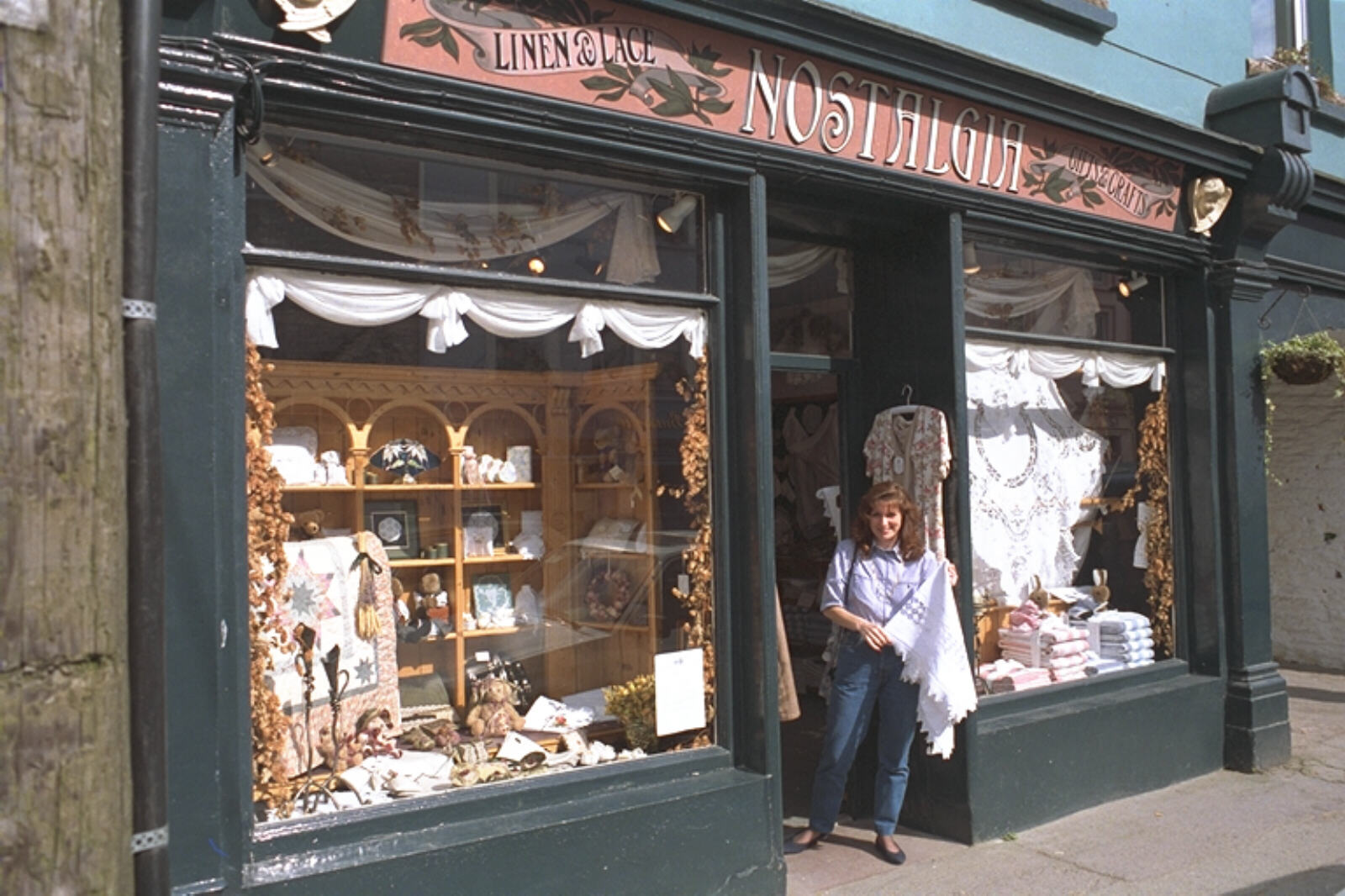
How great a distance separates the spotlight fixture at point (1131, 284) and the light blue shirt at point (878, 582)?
106 inches

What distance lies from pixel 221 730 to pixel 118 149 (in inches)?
94.5

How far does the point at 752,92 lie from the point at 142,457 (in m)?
3.57

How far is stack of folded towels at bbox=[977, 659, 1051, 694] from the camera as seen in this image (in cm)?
606

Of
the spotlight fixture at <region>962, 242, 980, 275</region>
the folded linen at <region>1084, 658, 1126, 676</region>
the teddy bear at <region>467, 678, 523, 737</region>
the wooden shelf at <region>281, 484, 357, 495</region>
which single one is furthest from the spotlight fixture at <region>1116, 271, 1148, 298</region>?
the wooden shelf at <region>281, 484, 357, 495</region>

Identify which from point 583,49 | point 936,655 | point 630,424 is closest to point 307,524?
point 630,424

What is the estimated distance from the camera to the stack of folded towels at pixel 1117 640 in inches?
264

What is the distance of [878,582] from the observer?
206 inches

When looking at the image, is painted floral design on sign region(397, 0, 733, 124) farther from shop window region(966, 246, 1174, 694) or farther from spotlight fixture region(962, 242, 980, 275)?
shop window region(966, 246, 1174, 694)

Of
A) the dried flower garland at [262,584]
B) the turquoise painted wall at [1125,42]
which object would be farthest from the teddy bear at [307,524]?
the turquoise painted wall at [1125,42]

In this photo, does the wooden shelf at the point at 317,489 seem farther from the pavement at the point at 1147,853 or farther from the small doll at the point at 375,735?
the pavement at the point at 1147,853

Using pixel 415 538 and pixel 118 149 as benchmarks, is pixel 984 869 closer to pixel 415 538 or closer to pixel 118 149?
pixel 415 538

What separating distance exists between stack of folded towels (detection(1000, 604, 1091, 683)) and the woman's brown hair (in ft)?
4.75

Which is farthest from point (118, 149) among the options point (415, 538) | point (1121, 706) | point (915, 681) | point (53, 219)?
point (1121, 706)

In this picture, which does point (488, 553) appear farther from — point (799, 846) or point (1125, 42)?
point (1125, 42)
